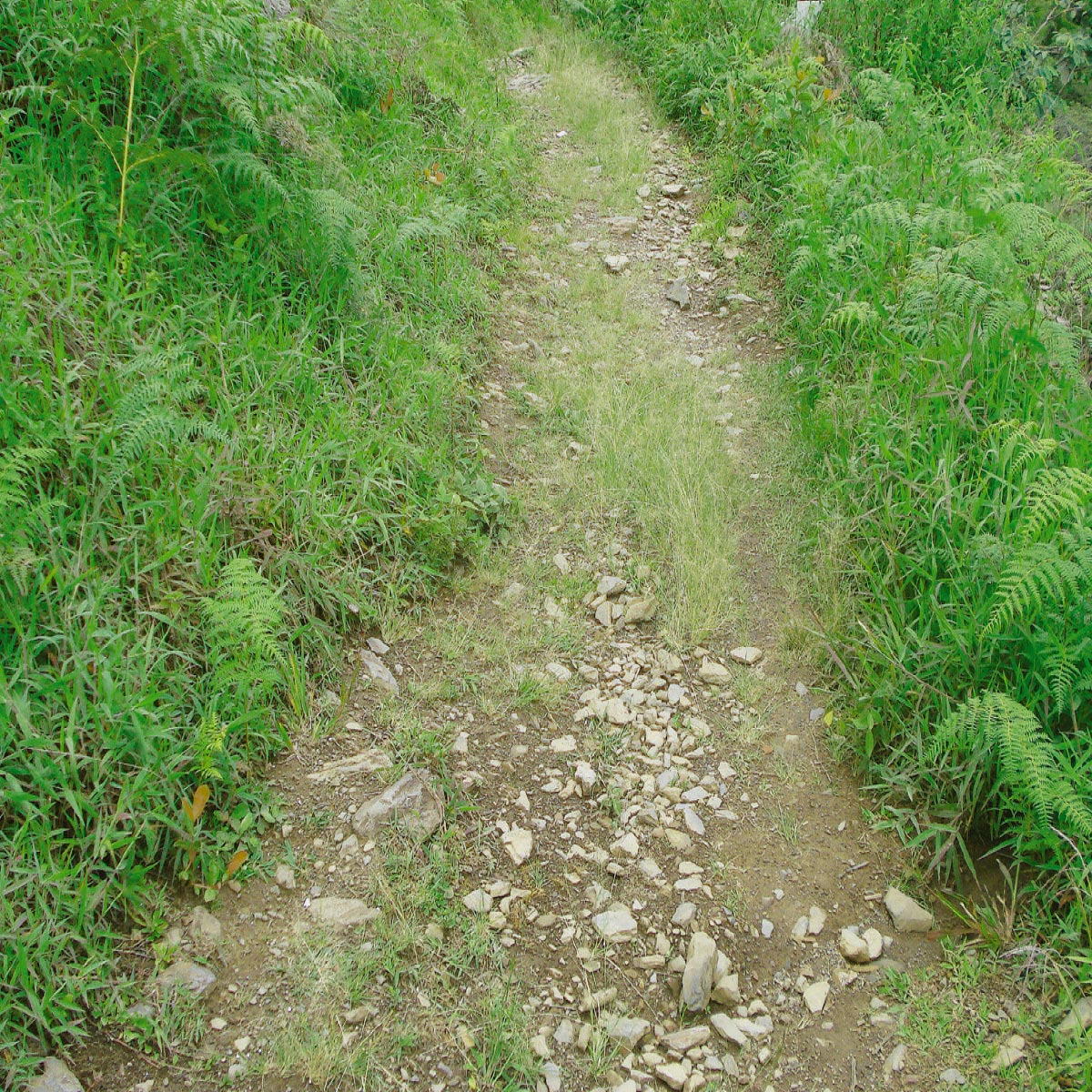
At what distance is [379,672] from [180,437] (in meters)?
1.20

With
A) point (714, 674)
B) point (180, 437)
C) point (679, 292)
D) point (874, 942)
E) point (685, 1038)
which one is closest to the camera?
point (685, 1038)

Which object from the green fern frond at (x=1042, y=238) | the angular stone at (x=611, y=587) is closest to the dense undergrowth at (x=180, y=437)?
the angular stone at (x=611, y=587)

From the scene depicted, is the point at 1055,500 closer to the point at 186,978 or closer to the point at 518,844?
the point at 518,844

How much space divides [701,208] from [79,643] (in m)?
6.06

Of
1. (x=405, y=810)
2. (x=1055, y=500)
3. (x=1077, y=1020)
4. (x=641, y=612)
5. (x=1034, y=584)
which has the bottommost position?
(x=405, y=810)

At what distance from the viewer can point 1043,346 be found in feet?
13.1

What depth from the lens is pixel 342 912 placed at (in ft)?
9.21

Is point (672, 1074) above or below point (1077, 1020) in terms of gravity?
below

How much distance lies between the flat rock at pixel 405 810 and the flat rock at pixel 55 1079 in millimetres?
1014

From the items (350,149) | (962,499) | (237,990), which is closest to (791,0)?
(350,149)

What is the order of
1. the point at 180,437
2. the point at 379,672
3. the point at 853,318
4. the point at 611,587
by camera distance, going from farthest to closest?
the point at 853,318 < the point at 611,587 < the point at 379,672 < the point at 180,437

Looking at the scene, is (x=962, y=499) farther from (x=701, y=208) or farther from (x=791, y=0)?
(x=791, y=0)

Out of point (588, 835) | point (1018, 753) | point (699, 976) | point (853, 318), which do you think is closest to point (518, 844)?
point (588, 835)

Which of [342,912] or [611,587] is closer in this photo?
[342,912]
